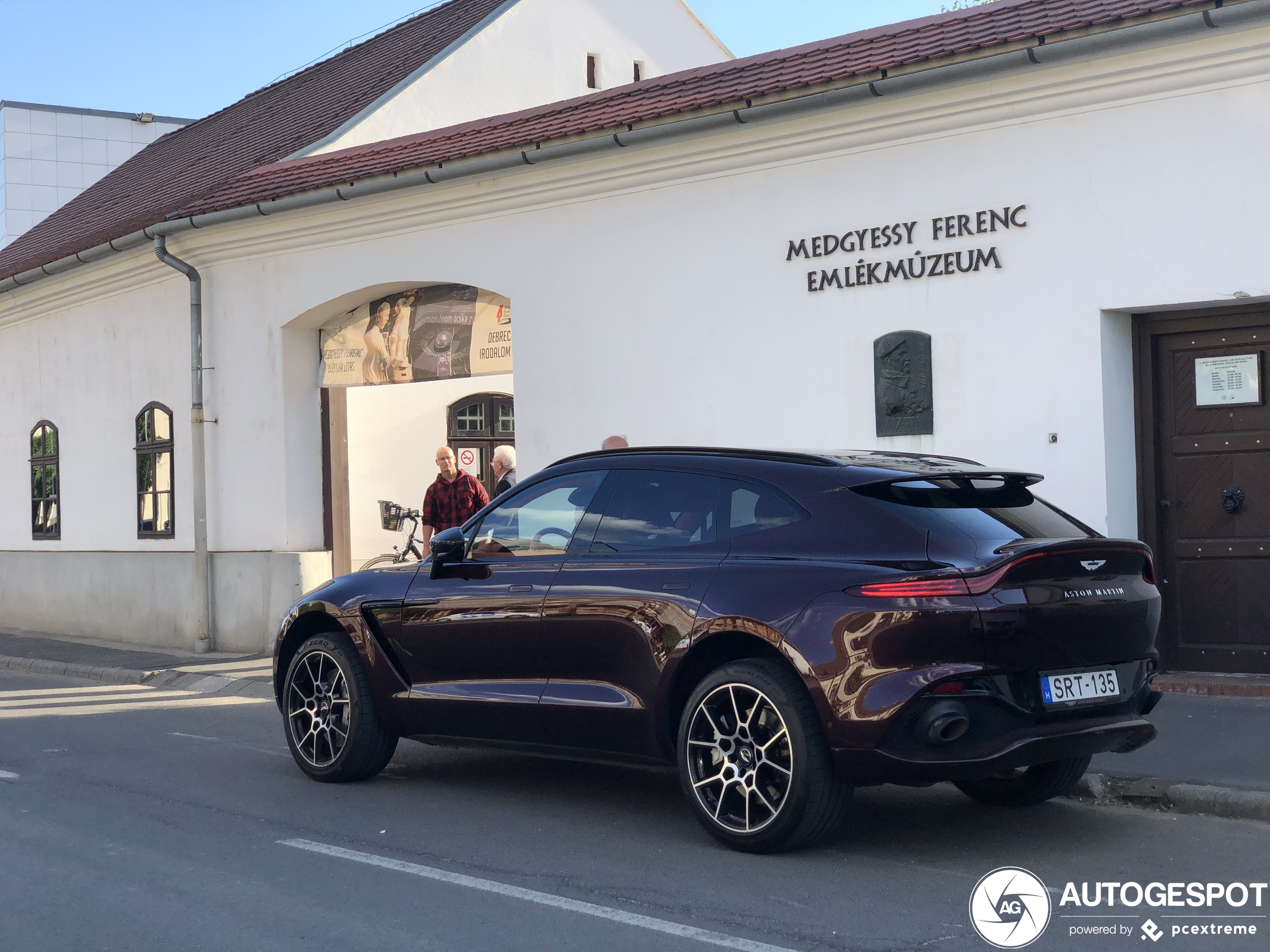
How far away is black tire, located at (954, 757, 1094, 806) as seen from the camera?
6297mm

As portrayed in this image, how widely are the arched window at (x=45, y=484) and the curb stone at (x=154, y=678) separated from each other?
13.1ft

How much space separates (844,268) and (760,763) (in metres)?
5.57

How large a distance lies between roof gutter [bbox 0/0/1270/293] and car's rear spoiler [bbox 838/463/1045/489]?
415cm

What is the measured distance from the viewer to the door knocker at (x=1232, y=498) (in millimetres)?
9062

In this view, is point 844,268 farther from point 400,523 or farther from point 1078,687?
point 400,523

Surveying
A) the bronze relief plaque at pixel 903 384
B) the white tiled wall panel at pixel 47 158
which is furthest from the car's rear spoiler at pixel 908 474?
the white tiled wall panel at pixel 47 158

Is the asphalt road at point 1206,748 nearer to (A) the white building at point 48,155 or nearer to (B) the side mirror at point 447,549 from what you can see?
(B) the side mirror at point 447,549

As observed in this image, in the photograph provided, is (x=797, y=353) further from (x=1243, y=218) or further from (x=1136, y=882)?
(x=1136, y=882)

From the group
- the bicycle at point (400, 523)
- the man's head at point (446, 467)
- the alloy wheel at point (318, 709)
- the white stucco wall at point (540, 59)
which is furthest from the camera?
the white stucco wall at point (540, 59)

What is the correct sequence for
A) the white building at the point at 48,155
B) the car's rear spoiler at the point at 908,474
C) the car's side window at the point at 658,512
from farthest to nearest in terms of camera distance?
1. the white building at the point at 48,155
2. the car's side window at the point at 658,512
3. the car's rear spoiler at the point at 908,474

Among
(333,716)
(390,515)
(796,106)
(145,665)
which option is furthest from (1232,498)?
(390,515)

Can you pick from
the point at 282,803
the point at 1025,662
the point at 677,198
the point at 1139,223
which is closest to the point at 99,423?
the point at 677,198

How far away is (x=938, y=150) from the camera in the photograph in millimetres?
9797

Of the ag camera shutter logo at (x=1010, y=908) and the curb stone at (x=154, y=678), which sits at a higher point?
the ag camera shutter logo at (x=1010, y=908)
